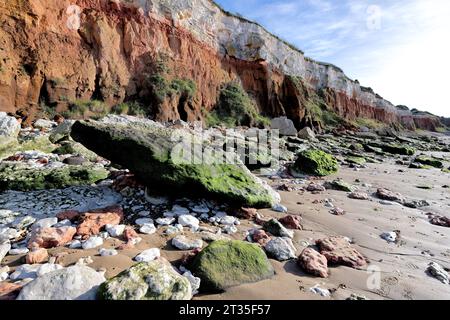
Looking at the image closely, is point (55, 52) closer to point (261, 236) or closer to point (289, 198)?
point (289, 198)

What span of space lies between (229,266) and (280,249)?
77 centimetres

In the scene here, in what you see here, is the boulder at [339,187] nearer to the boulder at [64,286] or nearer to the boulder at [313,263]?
the boulder at [313,263]

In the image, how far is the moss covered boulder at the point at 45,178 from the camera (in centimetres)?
421

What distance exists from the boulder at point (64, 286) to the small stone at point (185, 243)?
99 cm

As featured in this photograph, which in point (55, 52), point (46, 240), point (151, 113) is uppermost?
point (55, 52)

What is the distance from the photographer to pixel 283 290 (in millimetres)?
2438

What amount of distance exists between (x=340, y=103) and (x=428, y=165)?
2841 centimetres

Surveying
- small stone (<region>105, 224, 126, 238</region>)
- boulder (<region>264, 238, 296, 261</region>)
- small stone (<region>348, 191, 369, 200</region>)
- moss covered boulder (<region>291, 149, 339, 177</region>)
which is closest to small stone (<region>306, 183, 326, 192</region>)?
small stone (<region>348, 191, 369, 200</region>)

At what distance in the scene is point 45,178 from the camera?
438 cm

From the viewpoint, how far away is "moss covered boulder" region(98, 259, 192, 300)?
1.90 meters

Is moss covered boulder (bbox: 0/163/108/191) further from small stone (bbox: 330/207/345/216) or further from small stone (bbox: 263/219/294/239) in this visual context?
small stone (bbox: 330/207/345/216)

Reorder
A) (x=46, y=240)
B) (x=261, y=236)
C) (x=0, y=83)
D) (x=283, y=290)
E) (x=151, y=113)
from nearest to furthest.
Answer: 1. (x=283, y=290)
2. (x=46, y=240)
3. (x=261, y=236)
4. (x=0, y=83)
5. (x=151, y=113)

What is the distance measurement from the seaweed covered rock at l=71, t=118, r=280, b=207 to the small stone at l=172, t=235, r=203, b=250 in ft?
3.00
